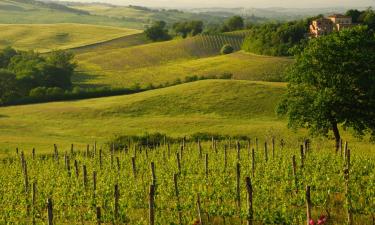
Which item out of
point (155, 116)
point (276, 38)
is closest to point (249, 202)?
point (155, 116)

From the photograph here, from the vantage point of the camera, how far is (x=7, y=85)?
105625mm

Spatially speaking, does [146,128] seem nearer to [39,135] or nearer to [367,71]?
[39,135]

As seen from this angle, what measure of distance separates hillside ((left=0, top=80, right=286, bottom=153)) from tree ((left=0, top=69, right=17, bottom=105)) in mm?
12889

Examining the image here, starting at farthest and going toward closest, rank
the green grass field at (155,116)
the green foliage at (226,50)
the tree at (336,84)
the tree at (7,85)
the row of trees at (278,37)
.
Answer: the green foliage at (226,50)
the row of trees at (278,37)
the tree at (7,85)
the green grass field at (155,116)
the tree at (336,84)

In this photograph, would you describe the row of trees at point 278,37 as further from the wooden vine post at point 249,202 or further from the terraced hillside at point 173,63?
the wooden vine post at point 249,202

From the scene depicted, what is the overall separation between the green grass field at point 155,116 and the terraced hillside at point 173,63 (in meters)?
26.0

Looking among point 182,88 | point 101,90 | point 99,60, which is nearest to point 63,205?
point 182,88

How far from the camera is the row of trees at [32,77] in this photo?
105 meters

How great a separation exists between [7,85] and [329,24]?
111m

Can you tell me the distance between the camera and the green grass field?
214 ft

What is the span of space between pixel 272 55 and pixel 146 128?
79.0m

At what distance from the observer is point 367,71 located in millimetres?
44438

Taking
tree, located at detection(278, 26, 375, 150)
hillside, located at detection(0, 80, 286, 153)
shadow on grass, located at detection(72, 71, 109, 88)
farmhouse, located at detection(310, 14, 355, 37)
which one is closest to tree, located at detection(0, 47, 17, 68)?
shadow on grass, located at detection(72, 71, 109, 88)

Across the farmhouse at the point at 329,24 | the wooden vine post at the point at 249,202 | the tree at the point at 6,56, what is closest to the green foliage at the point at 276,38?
the farmhouse at the point at 329,24
